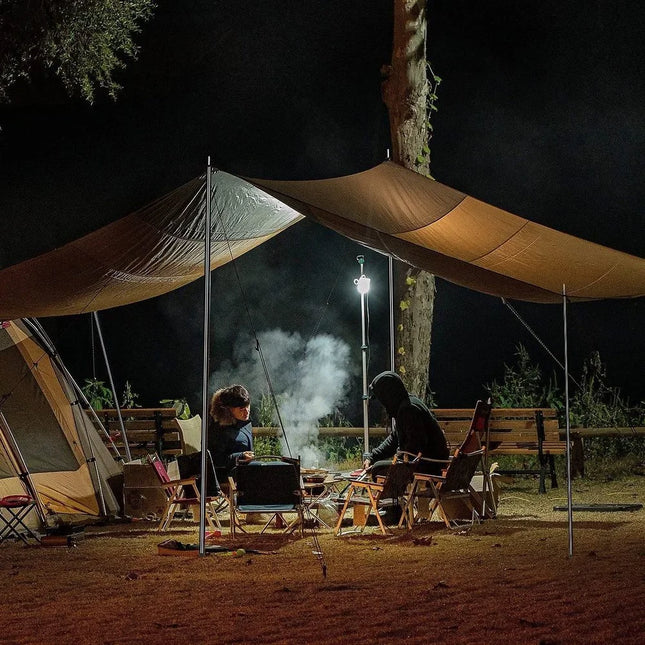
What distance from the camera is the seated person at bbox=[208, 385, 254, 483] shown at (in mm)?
8172

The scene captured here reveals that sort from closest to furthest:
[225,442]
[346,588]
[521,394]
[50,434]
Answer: [346,588]
[225,442]
[50,434]
[521,394]

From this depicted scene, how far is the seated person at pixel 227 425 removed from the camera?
8.17 metres

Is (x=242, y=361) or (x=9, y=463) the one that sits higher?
(x=242, y=361)

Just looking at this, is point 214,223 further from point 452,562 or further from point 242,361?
point 242,361

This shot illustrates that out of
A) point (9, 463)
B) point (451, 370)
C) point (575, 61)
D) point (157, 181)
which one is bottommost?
point (9, 463)

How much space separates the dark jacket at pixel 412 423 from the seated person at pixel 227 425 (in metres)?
1.23

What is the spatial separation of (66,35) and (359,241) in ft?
→ 25.5

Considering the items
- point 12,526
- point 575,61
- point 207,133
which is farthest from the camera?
point 207,133

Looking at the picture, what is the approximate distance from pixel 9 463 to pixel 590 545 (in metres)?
4.95

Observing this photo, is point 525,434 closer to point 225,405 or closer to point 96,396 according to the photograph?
point 225,405

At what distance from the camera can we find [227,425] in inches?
324

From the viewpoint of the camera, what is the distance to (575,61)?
59.3 ft

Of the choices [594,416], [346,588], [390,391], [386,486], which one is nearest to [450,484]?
[386,486]

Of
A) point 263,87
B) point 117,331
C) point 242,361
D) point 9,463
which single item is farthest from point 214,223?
point 117,331
